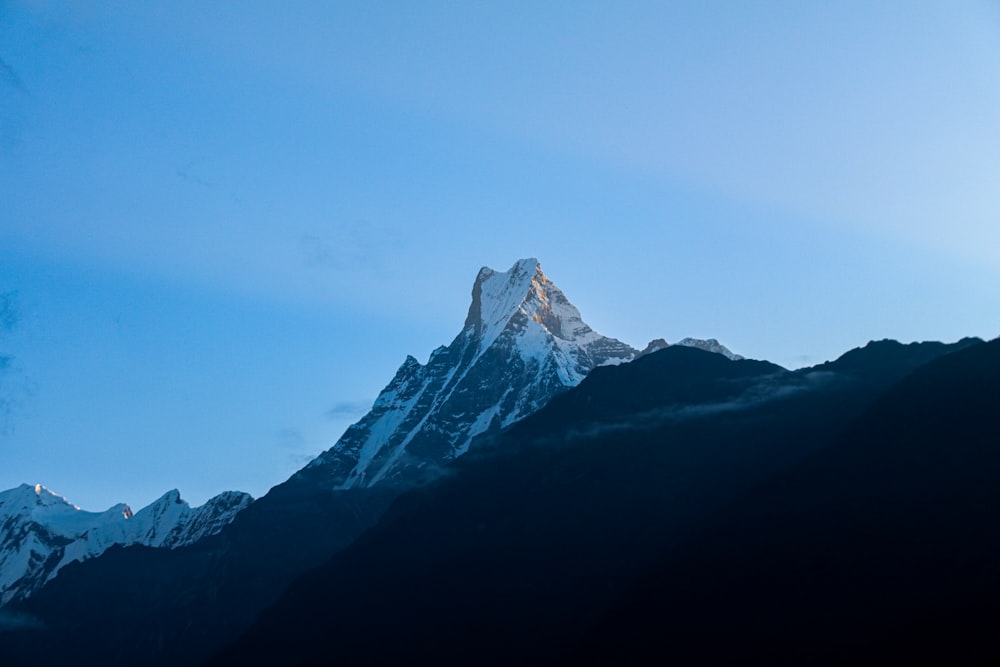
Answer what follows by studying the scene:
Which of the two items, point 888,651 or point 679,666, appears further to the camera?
point 679,666

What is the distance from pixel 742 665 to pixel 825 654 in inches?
519

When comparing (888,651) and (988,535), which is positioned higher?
(988,535)

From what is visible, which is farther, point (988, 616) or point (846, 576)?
point (846, 576)

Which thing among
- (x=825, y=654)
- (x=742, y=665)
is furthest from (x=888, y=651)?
(x=742, y=665)

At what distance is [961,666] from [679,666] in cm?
4675

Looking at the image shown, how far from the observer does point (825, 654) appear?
182625mm

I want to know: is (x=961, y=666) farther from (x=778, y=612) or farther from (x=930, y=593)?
(x=778, y=612)

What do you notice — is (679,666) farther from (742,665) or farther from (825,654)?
(825,654)

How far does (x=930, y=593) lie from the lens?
18512cm

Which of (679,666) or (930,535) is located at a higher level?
(930,535)

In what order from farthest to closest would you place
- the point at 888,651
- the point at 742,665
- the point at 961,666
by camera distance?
the point at 742,665 < the point at 888,651 < the point at 961,666

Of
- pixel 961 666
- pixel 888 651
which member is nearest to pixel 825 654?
pixel 888 651

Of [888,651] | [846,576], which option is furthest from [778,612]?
[888,651]

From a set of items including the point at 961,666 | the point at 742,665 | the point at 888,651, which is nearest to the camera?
the point at 961,666
